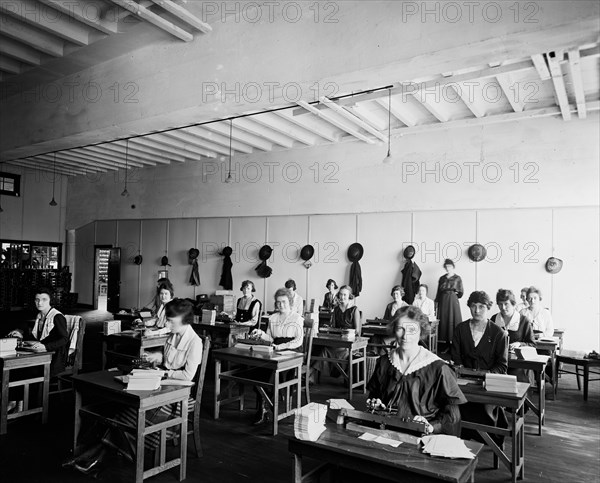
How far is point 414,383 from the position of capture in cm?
302

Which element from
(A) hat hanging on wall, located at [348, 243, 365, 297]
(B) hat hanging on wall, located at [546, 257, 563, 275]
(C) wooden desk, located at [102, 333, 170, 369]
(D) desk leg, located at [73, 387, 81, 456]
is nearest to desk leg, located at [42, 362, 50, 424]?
(C) wooden desk, located at [102, 333, 170, 369]

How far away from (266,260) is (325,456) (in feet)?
31.4

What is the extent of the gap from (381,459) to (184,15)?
483 cm

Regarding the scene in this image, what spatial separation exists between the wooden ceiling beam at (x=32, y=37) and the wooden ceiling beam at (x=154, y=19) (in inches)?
61.7

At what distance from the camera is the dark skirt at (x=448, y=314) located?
9.27 meters

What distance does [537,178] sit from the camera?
8.68 meters

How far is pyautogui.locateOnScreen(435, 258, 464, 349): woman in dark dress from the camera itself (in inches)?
365

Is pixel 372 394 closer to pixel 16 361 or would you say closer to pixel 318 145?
pixel 16 361

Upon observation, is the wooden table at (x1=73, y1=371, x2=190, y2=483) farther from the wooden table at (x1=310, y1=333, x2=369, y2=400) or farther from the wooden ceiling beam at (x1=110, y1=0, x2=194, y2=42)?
the wooden ceiling beam at (x1=110, y1=0, x2=194, y2=42)

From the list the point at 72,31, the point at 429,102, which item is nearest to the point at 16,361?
the point at 72,31

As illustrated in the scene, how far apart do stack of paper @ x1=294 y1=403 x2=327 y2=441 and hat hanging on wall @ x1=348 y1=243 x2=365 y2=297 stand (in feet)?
26.4

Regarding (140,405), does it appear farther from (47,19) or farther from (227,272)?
(227,272)

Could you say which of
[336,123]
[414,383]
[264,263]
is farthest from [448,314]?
[414,383]

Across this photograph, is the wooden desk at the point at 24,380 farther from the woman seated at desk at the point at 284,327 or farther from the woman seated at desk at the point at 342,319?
the woman seated at desk at the point at 342,319
